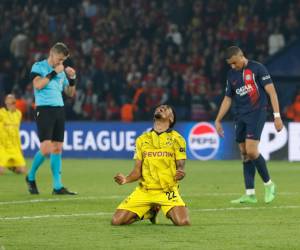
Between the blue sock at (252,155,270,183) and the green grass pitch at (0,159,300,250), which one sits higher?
the blue sock at (252,155,270,183)

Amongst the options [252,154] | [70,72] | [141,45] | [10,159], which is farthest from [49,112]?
[141,45]

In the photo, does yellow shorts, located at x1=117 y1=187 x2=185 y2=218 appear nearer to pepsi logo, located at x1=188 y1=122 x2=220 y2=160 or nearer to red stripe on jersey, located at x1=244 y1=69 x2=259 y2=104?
red stripe on jersey, located at x1=244 y1=69 x2=259 y2=104

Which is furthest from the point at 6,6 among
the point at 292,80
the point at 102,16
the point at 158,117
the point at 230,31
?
the point at 158,117

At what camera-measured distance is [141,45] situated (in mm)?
31562

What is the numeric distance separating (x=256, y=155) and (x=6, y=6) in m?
22.5

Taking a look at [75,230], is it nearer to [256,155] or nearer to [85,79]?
[256,155]

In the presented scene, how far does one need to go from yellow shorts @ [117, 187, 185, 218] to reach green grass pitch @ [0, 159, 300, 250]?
0.20 meters

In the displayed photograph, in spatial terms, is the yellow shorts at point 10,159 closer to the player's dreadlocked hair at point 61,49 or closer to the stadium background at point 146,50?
the stadium background at point 146,50

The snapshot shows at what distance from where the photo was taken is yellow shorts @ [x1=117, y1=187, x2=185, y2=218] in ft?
37.1

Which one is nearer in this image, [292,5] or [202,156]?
[202,156]

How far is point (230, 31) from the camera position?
31109mm

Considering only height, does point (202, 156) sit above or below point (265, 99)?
below

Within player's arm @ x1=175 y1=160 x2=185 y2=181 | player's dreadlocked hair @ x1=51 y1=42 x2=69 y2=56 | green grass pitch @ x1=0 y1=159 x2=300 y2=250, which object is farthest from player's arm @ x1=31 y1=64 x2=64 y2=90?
player's arm @ x1=175 y1=160 x2=185 y2=181

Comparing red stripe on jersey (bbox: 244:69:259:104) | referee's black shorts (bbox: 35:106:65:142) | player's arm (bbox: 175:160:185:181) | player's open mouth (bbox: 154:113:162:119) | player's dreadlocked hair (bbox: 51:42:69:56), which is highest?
player's dreadlocked hair (bbox: 51:42:69:56)
